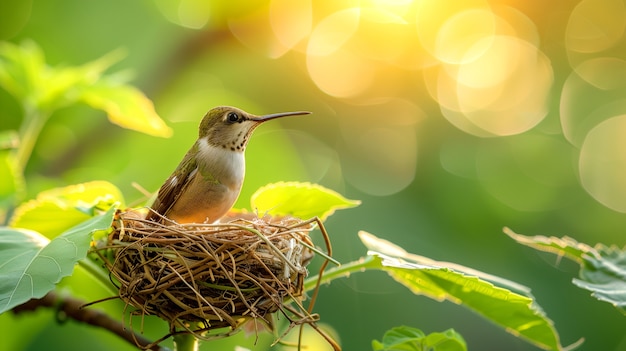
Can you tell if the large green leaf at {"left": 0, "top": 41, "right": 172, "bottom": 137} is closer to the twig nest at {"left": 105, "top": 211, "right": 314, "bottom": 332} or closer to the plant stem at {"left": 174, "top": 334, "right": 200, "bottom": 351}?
the twig nest at {"left": 105, "top": 211, "right": 314, "bottom": 332}

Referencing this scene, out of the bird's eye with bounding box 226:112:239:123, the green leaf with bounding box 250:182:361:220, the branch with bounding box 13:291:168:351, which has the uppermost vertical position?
the bird's eye with bounding box 226:112:239:123

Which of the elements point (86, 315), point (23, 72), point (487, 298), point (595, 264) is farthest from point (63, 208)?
point (595, 264)

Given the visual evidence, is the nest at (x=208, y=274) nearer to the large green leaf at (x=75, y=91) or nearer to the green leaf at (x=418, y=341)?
the green leaf at (x=418, y=341)

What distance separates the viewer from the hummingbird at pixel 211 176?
2186 millimetres

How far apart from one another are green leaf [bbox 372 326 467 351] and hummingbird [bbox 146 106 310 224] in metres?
0.74

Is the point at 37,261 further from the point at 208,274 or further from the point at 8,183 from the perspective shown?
the point at 8,183

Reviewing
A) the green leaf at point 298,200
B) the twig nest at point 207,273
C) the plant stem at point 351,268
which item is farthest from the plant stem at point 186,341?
the green leaf at point 298,200

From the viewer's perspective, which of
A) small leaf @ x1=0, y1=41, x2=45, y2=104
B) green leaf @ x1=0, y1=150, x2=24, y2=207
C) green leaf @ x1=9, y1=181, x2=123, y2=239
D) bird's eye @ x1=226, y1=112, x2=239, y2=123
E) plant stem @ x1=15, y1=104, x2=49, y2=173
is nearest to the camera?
green leaf @ x1=9, y1=181, x2=123, y2=239

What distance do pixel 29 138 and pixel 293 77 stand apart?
243cm

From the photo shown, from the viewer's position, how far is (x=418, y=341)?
160cm

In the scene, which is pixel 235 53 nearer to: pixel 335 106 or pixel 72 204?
pixel 335 106

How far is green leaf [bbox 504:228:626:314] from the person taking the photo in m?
1.59

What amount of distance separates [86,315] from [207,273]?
555mm

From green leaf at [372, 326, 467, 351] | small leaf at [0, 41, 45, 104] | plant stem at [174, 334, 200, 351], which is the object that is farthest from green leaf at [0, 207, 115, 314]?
small leaf at [0, 41, 45, 104]
